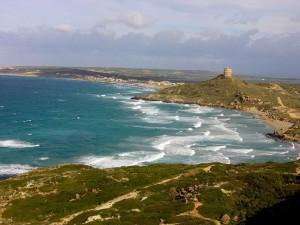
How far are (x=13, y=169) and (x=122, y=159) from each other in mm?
23924

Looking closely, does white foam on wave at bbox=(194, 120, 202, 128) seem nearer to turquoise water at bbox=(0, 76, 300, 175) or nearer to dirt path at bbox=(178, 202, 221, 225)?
turquoise water at bbox=(0, 76, 300, 175)

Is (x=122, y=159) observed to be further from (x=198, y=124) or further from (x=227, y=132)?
(x=198, y=124)

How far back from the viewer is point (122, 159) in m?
109

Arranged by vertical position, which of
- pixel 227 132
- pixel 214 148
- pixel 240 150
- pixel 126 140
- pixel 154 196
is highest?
pixel 154 196

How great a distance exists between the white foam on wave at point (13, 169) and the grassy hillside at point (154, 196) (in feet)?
70.7

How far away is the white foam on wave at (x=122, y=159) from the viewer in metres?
104

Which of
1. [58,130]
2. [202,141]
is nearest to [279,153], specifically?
[202,141]

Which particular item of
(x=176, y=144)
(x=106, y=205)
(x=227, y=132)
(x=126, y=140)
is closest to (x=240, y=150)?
(x=176, y=144)

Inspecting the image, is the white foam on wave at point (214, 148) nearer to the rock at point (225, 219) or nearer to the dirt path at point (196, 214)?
the dirt path at point (196, 214)

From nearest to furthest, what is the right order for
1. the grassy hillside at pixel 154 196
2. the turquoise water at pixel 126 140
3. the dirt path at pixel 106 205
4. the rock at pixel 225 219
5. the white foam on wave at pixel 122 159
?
the rock at pixel 225 219 → the grassy hillside at pixel 154 196 → the dirt path at pixel 106 205 → the white foam on wave at pixel 122 159 → the turquoise water at pixel 126 140

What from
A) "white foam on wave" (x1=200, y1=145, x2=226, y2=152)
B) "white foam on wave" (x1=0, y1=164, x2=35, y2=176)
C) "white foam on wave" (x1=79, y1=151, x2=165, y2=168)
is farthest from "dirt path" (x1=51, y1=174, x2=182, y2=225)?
"white foam on wave" (x1=200, y1=145, x2=226, y2=152)

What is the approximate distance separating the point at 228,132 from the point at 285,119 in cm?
5287

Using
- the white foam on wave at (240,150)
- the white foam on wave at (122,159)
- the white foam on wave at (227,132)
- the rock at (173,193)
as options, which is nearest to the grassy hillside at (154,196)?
the rock at (173,193)

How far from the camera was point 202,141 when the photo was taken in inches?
5344
